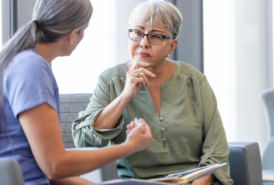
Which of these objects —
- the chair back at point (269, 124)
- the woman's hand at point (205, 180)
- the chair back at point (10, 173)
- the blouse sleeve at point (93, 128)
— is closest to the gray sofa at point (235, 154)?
Result: the blouse sleeve at point (93, 128)

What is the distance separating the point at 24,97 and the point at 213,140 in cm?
103

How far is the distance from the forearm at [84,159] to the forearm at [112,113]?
0.52 m

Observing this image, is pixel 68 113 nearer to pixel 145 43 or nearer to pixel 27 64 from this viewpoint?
pixel 145 43

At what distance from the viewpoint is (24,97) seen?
0.95 m

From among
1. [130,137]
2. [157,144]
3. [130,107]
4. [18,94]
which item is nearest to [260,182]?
[157,144]

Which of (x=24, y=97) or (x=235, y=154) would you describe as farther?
(x=235, y=154)

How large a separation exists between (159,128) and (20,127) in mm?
764

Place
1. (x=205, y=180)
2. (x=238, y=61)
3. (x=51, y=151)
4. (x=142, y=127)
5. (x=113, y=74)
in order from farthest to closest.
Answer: (x=238, y=61), (x=113, y=74), (x=205, y=180), (x=142, y=127), (x=51, y=151)

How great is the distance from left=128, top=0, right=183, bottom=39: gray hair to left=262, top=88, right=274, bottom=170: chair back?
132 centimetres

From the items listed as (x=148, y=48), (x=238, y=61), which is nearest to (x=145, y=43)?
(x=148, y=48)

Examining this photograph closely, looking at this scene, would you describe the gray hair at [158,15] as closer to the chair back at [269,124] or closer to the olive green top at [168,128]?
the olive green top at [168,128]

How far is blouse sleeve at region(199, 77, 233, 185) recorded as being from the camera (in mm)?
1603

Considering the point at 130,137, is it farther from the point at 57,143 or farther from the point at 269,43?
the point at 269,43

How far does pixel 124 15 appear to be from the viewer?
105 inches
